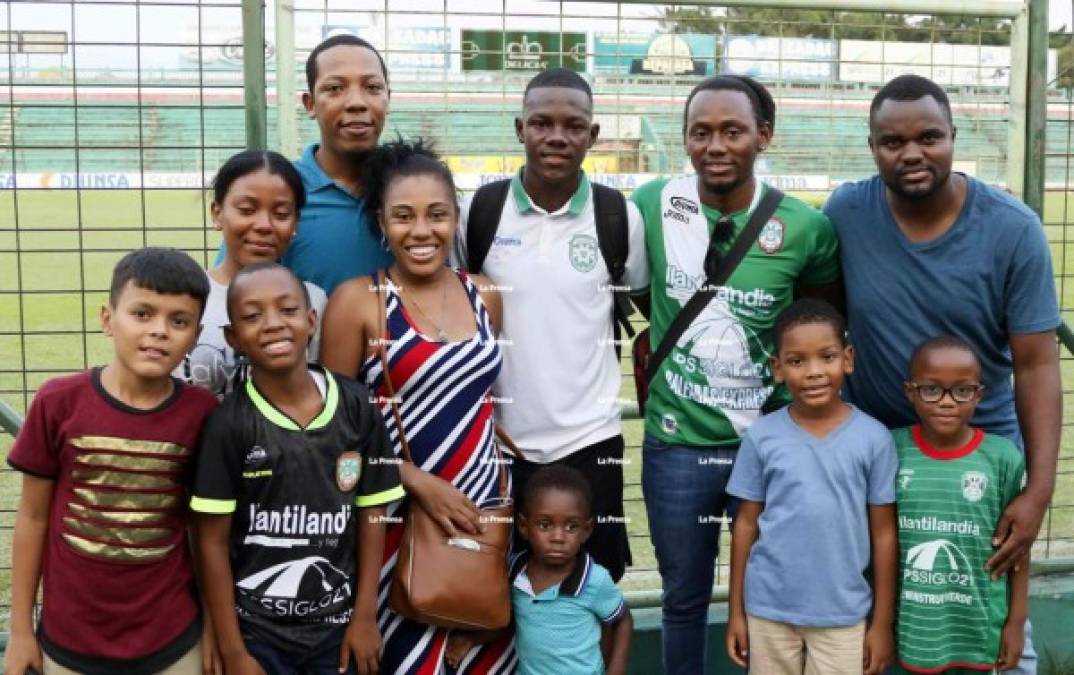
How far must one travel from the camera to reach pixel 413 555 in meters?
3.17

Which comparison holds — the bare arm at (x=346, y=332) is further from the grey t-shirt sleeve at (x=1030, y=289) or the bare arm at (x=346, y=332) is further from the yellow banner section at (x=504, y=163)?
the grey t-shirt sleeve at (x=1030, y=289)

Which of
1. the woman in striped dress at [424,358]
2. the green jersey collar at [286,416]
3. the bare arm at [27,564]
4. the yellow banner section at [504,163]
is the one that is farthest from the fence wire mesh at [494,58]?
the bare arm at [27,564]

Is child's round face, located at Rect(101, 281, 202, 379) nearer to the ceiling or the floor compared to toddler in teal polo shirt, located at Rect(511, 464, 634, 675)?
nearer to the ceiling

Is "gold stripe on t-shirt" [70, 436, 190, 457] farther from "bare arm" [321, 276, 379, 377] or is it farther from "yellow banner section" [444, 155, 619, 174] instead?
"yellow banner section" [444, 155, 619, 174]

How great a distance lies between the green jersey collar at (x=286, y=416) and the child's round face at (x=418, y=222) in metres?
0.43

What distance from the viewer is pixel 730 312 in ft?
11.4

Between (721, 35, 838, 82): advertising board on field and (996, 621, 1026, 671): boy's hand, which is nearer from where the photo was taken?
(996, 621, 1026, 671): boy's hand

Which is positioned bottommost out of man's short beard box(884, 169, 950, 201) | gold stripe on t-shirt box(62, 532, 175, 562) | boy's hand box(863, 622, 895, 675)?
boy's hand box(863, 622, 895, 675)

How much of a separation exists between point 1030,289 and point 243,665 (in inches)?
91.9

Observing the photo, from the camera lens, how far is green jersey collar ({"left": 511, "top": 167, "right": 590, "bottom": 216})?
3.43m

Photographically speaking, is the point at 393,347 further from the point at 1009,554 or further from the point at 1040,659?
the point at 1040,659

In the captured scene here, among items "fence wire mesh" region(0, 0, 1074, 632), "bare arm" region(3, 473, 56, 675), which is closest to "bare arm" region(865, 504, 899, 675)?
"fence wire mesh" region(0, 0, 1074, 632)

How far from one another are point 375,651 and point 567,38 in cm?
233

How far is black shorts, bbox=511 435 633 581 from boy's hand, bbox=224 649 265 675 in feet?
2.90
